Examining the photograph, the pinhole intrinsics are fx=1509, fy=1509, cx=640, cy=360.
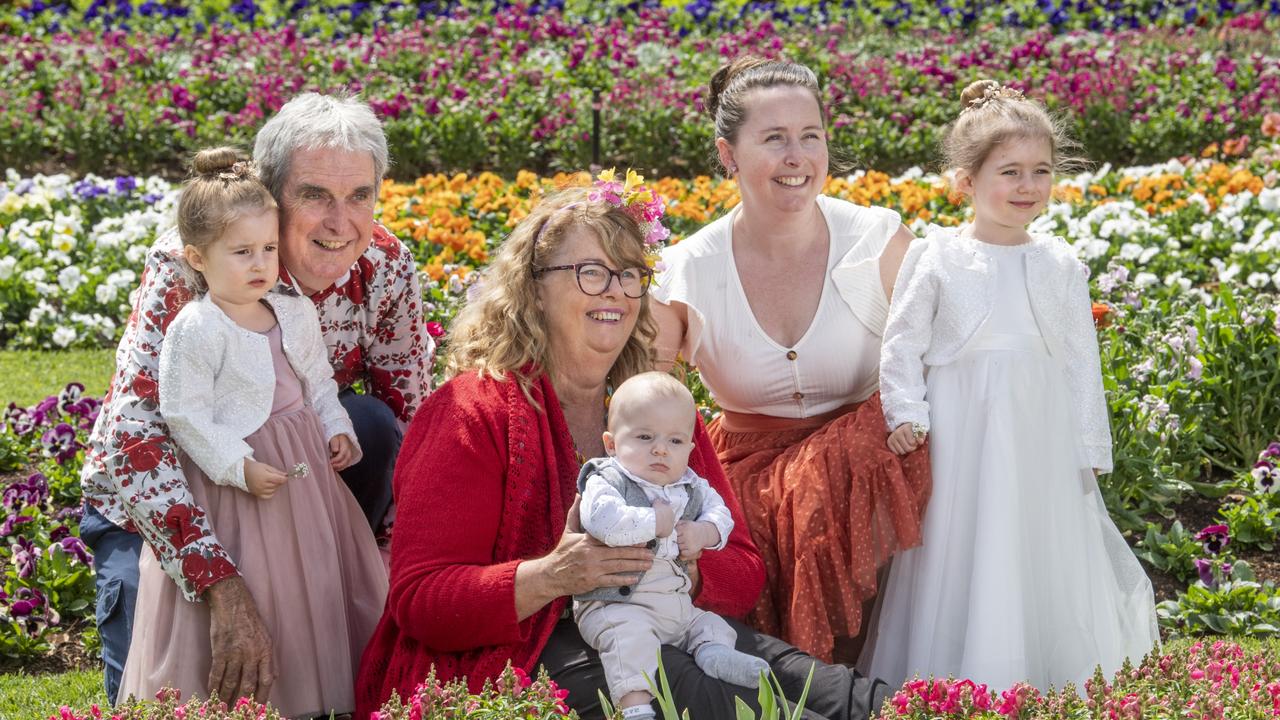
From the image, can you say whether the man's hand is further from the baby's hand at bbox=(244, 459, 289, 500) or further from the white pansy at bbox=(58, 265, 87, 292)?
the white pansy at bbox=(58, 265, 87, 292)

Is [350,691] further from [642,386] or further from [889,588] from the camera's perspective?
[889,588]

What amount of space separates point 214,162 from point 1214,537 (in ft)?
9.93

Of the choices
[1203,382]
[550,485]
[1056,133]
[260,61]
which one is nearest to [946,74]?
[260,61]

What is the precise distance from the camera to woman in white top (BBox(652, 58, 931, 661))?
143 inches

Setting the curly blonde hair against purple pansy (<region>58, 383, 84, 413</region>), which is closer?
the curly blonde hair

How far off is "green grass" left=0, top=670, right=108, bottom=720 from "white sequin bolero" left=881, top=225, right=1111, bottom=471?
2.09m

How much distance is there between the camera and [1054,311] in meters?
3.60

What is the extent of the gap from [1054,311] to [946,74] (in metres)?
7.16

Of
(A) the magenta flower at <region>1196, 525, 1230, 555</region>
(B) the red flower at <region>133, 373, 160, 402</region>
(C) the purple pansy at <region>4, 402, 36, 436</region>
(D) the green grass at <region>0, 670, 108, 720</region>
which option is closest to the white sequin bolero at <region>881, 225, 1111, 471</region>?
(A) the magenta flower at <region>1196, 525, 1230, 555</region>

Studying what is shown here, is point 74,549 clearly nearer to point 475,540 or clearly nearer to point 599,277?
point 475,540

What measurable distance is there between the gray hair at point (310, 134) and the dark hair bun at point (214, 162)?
0.08m

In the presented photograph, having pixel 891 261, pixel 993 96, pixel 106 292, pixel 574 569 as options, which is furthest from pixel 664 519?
pixel 106 292

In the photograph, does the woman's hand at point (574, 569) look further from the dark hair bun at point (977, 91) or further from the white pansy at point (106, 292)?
the white pansy at point (106, 292)

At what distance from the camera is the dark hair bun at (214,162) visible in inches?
128
